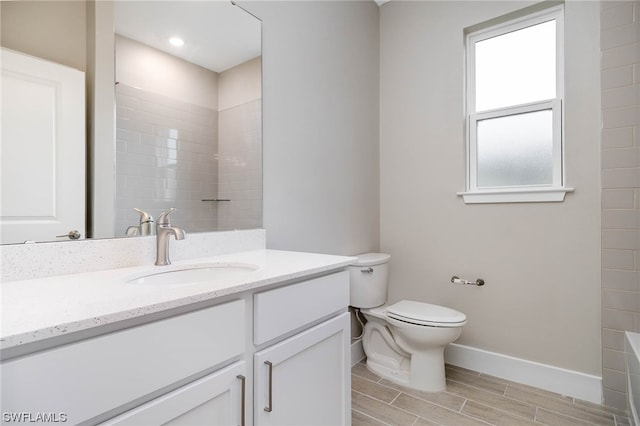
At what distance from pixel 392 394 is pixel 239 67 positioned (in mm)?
1917

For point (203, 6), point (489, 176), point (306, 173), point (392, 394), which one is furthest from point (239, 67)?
point (392, 394)

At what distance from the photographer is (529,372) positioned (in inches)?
78.2

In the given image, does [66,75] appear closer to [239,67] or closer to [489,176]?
[239,67]

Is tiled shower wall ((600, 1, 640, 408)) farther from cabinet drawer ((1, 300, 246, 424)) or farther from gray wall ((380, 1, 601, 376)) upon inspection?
cabinet drawer ((1, 300, 246, 424))

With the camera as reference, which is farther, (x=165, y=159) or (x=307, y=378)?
(x=165, y=159)

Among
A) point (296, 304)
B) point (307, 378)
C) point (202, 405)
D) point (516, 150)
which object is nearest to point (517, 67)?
point (516, 150)

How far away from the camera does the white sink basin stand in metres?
1.09

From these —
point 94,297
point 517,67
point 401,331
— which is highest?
point 517,67

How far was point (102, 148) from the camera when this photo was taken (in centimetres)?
110

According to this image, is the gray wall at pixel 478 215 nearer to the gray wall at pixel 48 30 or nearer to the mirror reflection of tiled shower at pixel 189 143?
the mirror reflection of tiled shower at pixel 189 143

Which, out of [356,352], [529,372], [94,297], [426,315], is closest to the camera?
[94,297]

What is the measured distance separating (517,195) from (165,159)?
1964 millimetres

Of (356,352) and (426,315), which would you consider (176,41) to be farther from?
(356,352)

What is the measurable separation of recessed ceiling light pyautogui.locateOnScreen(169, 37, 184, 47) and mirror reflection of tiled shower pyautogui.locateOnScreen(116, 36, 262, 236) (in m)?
0.06
